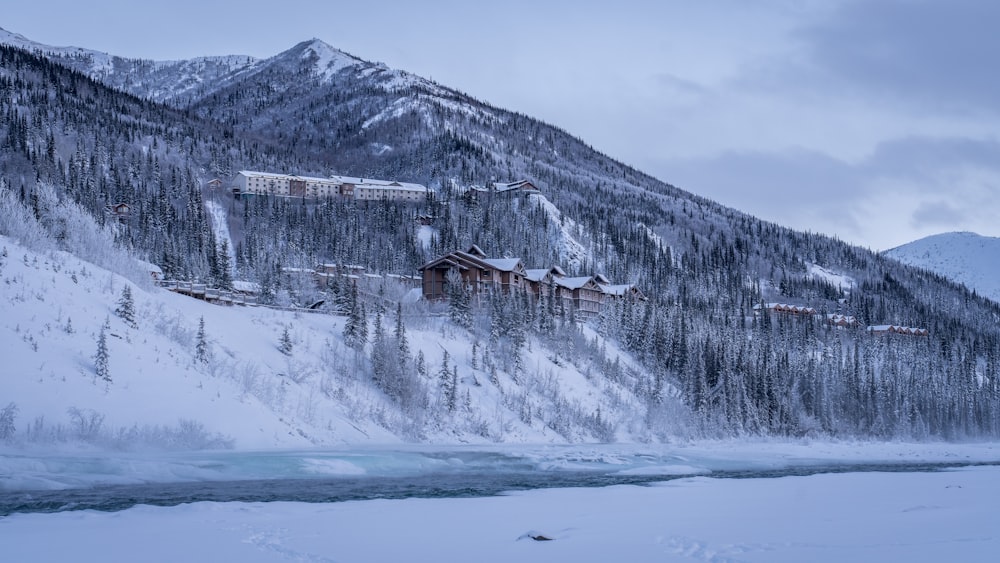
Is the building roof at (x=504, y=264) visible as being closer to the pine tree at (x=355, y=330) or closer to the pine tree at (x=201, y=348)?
the pine tree at (x=355, y=330)

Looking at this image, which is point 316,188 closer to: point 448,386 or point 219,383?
point 448,386

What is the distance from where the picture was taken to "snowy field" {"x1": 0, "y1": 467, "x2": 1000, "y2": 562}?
47.0ft

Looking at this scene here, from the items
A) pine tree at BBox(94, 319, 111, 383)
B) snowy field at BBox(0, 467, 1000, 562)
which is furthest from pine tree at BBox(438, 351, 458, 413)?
snowy field at BBox(0, 467, 1000, 562)

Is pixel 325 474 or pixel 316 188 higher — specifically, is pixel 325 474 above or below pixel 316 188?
below

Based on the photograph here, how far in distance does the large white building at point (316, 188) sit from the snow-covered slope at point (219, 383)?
122 m

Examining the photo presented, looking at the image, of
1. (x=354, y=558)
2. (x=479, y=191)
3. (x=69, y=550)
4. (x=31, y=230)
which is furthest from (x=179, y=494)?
(x=479, y=191)

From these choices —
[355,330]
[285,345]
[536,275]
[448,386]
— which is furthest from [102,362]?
[536,275]

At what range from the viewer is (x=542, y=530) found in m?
17.8

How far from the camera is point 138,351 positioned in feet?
135

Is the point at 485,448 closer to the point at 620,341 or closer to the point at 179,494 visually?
the point at 179,494

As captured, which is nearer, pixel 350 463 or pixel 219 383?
pixel 350 463

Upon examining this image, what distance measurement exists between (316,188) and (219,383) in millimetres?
155994

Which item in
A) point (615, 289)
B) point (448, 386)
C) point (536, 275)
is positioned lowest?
point (448, 386)

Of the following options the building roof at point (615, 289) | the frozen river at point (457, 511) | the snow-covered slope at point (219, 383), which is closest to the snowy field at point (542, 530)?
the frozen river at point (457, 511)
